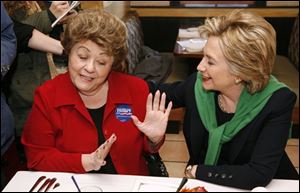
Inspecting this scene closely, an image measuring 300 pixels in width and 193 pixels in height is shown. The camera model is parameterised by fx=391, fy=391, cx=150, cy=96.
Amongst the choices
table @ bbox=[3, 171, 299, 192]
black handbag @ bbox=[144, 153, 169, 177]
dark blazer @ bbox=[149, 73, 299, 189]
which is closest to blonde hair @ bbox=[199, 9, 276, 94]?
dark blazer @ bbox=[149, 73, 299, 189]

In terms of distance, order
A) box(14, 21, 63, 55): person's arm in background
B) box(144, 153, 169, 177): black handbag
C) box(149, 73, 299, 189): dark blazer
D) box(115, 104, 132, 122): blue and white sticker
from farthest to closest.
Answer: box(14, 21, 63, 55): person's arm in background, box(144, 153, 169, 177): black handbag, box(115, 104, 132, 122): blue and white sticker, box(149, 73, 299, 189): dark blazer

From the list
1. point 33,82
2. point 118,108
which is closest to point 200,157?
point 118,108

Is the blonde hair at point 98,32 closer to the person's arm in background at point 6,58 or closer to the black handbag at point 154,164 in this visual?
the person's arm in background at point 6,58

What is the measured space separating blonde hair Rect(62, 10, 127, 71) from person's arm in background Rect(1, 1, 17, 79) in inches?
9.2

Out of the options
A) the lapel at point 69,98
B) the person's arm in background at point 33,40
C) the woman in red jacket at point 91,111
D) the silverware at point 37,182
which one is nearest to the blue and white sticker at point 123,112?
the woman in red jacket at point 91,111

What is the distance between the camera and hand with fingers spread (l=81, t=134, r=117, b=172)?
1321 mm

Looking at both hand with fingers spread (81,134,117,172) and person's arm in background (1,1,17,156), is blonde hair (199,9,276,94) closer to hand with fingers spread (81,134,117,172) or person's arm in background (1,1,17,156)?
hand with fingers spread (81,134,117,172)

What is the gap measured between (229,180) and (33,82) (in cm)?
112

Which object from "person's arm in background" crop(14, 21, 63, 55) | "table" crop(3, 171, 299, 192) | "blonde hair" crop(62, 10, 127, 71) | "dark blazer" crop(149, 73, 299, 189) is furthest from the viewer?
"person's arm in background" crop(14, 21, 63, 55)

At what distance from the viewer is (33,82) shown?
1949mm

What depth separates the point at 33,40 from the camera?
74.3 inches

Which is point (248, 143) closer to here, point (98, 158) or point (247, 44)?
point (247, 44)

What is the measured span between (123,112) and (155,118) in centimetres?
16

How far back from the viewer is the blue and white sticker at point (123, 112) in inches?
62.5
